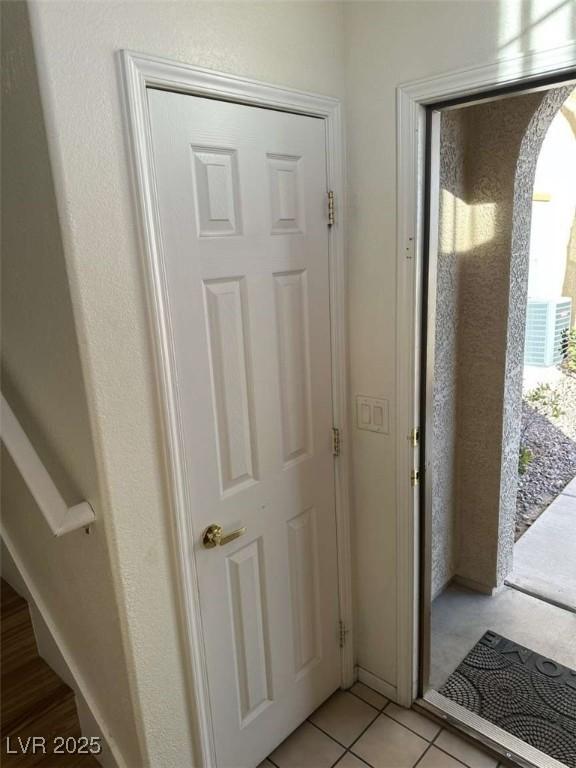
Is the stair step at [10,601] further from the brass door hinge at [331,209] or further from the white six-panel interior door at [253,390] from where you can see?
the brass door hinge at [331,209]

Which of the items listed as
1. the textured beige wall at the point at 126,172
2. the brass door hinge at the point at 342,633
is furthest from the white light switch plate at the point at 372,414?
the brass door hinge at the point at 342,633

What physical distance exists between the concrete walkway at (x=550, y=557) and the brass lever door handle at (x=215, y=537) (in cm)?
178

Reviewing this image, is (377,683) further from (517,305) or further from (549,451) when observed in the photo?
(549,451)

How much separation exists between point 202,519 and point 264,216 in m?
0.86

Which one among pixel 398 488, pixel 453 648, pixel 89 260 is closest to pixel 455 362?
pixel 398 488

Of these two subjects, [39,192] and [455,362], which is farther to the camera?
[455,362]

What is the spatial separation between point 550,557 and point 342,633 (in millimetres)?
1436

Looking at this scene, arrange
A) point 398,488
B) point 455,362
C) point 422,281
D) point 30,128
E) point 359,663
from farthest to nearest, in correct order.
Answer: point 455,362
point 359,663
point 398,488
point 422,281
point 30,128

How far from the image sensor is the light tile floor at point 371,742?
1754 millimetres

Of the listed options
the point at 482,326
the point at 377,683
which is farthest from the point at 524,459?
the point at 377,683

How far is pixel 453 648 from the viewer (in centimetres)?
224

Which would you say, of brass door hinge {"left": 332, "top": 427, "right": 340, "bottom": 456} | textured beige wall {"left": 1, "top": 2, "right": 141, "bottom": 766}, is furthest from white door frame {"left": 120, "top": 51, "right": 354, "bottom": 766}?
textured beige wall {"left": 1, "top": 2, "right": 141, "bottom": 766}

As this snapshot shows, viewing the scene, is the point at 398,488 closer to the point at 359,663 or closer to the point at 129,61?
the point at 359,663

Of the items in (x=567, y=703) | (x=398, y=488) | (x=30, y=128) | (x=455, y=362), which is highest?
(x=30, y=128)
